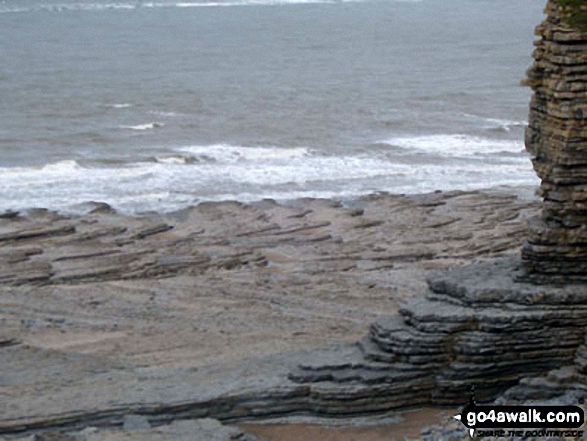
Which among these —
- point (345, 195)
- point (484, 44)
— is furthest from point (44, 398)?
point (484, 44)

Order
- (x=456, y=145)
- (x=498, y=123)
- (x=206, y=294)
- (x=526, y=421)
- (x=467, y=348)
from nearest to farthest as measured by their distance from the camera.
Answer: (x=526, y=421), (x=467, y=348), (x=206, y=294), (x=456, y=145), (x=498, y=123)

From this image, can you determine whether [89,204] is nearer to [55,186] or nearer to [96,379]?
[55,186]

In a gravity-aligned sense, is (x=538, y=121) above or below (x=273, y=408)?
above

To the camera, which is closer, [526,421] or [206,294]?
[526,421]

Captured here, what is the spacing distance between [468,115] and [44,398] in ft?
129

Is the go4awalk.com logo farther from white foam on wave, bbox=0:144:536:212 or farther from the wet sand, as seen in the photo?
white foam on wave, bbox=0:144:536:212

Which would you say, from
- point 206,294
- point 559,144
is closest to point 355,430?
point 559,144

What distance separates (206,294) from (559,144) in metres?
10.9

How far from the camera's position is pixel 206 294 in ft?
91.5

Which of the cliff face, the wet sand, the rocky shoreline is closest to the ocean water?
the rocky shoreline

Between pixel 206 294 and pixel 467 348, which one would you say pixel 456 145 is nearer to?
pixel 206 294

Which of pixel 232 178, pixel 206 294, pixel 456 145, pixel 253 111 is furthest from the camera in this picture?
pixel 253 111

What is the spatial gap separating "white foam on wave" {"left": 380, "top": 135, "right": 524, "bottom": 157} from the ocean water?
0.08 m

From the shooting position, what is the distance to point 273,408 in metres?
19.6
